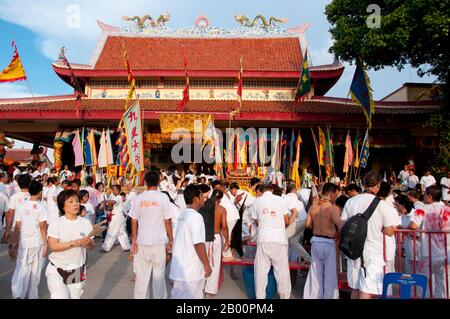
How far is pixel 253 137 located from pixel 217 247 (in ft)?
36.1

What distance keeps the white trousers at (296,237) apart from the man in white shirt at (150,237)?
2.09m

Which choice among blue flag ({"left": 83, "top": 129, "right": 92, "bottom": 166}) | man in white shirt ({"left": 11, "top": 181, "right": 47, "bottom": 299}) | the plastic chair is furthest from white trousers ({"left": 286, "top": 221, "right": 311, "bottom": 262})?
blue flag ({"left": 83, "top": 129, "right": 92, "bottom": 166})

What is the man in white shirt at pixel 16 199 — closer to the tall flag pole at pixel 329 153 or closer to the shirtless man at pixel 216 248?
the shirtless man at pixel 216 248

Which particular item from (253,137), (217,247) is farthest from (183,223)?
(253,137)

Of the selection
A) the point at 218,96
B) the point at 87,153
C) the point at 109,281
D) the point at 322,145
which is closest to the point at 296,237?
the point at 109,281

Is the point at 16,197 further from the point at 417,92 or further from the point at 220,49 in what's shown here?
the point at 417,92

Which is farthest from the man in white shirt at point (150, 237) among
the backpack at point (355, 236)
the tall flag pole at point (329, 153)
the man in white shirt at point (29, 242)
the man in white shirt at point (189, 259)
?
the tall flag pole at point (329, 153)

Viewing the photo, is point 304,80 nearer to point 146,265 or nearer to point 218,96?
point 218,96

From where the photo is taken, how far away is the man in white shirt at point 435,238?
5.12 meters

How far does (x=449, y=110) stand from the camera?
14.3 metres

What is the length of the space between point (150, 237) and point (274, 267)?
1.69 m

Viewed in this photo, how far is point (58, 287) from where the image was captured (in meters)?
3.86

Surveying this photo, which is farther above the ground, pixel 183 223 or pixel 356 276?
pixel 183 223
